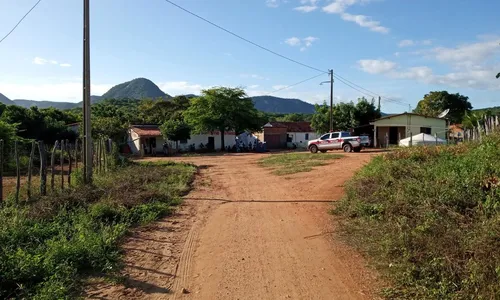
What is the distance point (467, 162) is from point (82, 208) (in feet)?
27.4

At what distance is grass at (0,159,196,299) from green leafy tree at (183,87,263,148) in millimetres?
33047

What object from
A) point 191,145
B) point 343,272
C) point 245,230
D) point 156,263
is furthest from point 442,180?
point 191,145

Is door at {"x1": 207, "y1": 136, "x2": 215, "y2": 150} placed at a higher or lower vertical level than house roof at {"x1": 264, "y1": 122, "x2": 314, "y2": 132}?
lower

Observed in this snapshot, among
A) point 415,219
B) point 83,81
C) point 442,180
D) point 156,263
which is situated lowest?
point 156,263

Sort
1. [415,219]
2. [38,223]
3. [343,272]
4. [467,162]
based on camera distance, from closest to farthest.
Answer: [343,272] < [415,219] < [38,223] < [467,162]

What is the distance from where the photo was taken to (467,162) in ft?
26.6

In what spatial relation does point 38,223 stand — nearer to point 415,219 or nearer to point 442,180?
point 415,219

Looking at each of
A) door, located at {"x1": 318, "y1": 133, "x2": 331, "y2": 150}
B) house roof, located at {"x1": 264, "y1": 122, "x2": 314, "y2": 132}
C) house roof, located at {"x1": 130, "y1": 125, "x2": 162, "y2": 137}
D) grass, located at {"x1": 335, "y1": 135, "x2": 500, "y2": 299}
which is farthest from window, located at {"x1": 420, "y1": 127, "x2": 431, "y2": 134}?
grass, located at {"x1": 335, "y1": 135, "x2": 500, "y2": 299}

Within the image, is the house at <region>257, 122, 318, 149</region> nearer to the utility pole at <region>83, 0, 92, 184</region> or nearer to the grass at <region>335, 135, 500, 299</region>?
the utility pole at <region>83, 0, 92, 184</region>

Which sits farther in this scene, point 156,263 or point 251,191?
point 251,191

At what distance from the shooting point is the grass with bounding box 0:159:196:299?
482 cm

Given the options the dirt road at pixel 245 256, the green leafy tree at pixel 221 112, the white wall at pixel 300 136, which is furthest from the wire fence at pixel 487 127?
the white wall at pixel 300 136

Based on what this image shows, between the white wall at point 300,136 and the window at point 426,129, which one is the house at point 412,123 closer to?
the window at point 426,129

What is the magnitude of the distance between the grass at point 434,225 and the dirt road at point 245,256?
46cm
